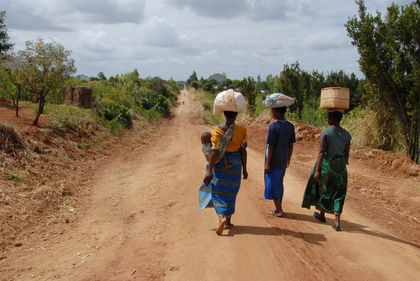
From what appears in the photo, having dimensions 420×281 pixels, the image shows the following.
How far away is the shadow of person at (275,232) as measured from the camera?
175 inches

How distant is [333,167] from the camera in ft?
15.4

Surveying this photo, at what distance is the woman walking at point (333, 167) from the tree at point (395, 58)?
5.46 m

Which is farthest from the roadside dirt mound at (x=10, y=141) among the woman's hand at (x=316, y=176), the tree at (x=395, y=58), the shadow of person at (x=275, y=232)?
the tree at (x=395, y=58)

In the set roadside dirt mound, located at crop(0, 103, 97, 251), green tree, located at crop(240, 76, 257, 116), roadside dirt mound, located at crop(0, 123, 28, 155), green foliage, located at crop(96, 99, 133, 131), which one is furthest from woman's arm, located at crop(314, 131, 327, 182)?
green tree, located at crop(240, 76, 257, 116)

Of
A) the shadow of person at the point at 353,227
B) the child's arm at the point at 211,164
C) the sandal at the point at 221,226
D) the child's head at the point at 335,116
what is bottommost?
the shadow of person at the point at 353,227

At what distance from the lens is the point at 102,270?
12.2ft

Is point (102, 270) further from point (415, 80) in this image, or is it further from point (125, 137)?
point (125, 137)

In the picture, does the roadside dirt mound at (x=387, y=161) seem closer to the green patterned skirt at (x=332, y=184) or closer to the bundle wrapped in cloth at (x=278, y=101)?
the green patterned skirt at (x=332, y=184)

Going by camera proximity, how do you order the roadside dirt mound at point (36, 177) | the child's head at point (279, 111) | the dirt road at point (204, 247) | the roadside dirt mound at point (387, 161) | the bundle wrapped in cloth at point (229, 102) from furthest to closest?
the roadside dirt mound at point (387, 161) < the roadside dirt mound at point (36, 177) < the child's head at point (279, 111) < the bundle wrapped in cloth at point (229, 102) < the dirt road at point (204, 247)

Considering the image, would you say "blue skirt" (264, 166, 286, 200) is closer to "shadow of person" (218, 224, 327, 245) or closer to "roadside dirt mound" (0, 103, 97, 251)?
"shadow of person" (218, 224, 327, 245)

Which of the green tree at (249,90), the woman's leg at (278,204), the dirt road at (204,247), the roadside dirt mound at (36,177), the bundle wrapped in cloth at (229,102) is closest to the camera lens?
the dirt road at (204,247)

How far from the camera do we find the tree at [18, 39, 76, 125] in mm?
9641

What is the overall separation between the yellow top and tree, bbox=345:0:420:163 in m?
6.63

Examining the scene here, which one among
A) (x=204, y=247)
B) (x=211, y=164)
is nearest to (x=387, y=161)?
(x=211, y=164)
